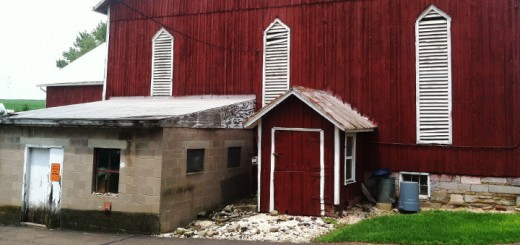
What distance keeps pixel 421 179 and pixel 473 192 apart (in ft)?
5.18

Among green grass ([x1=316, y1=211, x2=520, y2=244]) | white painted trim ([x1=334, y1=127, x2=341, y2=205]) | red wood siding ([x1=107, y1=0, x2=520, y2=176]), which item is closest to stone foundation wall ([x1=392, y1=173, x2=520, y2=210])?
red wood siding ([x1=107, y1=0, x2=520, y2=176])

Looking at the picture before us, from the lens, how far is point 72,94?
2259 cm

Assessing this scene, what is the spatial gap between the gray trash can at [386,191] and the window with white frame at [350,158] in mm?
996

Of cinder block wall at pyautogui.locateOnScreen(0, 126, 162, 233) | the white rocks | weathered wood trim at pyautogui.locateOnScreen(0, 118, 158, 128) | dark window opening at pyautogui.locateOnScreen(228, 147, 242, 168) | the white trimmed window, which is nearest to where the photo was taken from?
the white rocks

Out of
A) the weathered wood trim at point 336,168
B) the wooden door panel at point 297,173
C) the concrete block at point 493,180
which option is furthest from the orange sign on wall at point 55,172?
the concrete block at point 493,180

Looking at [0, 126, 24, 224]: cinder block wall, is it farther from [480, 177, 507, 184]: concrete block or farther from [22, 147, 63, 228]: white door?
[480, 177, 507, 184]: concrete block

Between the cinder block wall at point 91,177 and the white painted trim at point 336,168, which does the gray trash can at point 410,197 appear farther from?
the cinder block wall at point 91,177

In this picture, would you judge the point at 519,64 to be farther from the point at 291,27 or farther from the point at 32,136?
the point at 32,136

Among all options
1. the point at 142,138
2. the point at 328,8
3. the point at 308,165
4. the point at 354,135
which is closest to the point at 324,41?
the point at 328,8

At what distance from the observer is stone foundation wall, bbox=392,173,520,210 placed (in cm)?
1288

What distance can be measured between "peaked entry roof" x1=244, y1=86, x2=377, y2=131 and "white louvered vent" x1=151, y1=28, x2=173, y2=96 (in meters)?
6.65

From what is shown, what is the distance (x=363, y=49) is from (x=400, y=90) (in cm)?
198

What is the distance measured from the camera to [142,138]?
37.3 feet

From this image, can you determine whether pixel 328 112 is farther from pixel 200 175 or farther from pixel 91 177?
pixel 91 177
